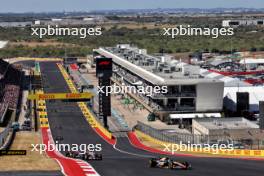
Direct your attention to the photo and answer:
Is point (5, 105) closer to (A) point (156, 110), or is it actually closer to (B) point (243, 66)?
(A) point (156, 110)

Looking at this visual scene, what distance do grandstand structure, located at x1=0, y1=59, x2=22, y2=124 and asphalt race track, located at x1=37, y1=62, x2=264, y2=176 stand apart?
591 centimetres

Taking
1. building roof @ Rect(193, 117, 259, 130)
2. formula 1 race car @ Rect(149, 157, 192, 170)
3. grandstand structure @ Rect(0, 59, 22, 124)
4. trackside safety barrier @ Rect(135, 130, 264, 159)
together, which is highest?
grandstand structure @ Rect(0, 59, 22, 124)

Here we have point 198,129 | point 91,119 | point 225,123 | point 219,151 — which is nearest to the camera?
point 219,151

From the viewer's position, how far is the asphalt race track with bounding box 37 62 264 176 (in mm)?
45750

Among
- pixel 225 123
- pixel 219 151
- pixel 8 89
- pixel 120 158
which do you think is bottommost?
pixel 120 158

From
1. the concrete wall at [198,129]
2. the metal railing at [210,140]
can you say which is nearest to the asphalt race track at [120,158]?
the metal railing at [210,140]

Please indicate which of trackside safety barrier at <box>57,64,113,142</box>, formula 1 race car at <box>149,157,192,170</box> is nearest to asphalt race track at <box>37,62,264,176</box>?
formula 1 race car at <box>149,157,192,170</box>

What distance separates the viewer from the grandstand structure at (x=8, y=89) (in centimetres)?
9265

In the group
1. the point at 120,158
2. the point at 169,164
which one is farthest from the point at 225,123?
the point at 169,164

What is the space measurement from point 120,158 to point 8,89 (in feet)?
193

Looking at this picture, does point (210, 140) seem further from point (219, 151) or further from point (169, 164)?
point (169, 164)

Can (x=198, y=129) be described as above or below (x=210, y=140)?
above

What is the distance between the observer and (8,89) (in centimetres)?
11056

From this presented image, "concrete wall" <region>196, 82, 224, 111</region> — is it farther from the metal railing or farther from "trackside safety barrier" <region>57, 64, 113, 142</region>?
the metal railing
